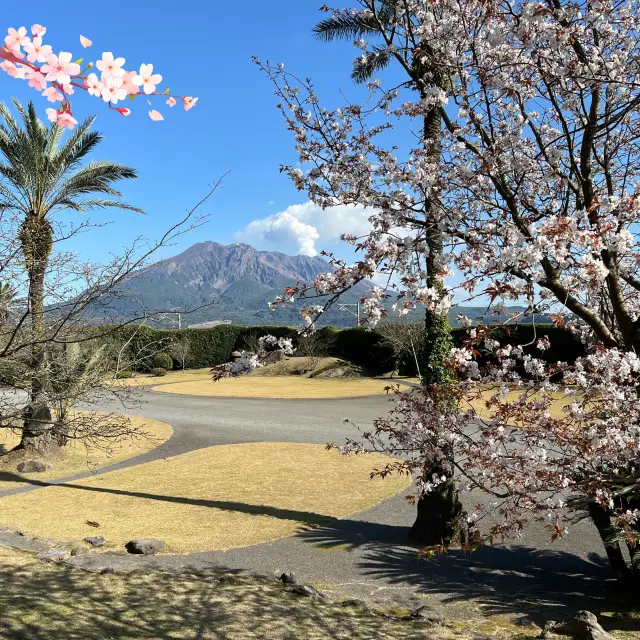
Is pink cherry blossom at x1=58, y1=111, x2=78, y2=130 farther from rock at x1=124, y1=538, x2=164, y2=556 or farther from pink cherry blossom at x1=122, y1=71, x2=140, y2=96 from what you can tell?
rock at x1=124, y1=538, x2=164, y2=556

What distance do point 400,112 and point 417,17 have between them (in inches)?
49.5

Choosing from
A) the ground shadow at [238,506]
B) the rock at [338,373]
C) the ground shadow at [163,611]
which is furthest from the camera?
the rock at [338,373]

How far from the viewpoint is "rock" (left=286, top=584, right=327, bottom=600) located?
5949 mm

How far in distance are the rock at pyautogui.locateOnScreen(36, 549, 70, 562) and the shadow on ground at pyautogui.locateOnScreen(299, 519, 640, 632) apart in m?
3.15

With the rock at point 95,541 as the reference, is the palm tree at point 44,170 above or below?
above

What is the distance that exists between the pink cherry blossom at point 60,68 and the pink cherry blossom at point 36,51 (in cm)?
2

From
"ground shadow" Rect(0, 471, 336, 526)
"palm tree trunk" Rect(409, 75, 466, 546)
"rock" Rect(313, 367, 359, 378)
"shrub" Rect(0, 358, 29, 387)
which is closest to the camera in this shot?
"shrub" Rect(0, 358, 29, 387)

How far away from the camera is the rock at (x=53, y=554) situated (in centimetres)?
693

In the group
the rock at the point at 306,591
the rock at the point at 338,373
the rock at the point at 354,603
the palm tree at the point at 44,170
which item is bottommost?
the rock at the point at 354,603

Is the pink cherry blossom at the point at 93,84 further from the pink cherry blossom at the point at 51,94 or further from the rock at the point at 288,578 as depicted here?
the rock at the point at 288,578

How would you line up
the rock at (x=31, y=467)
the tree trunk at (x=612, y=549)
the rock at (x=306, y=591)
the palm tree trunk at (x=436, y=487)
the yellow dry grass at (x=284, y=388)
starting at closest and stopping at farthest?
the rock at (x=306, y=591) < the tree trunk at (x=612, y=549) < the palm tree trunk at (x=436, y=487) < the rock at (x=31, y=467) < the yellow dry grass at (x=284, y=388)

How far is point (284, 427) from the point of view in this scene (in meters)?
16.2

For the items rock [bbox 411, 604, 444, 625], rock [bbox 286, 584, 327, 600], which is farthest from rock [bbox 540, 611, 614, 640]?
rock [bbox 286, 584, 327, 600]

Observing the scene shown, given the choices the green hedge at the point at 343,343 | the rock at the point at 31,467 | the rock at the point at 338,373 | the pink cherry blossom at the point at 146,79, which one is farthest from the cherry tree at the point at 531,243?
the rock at the point at 338,373
